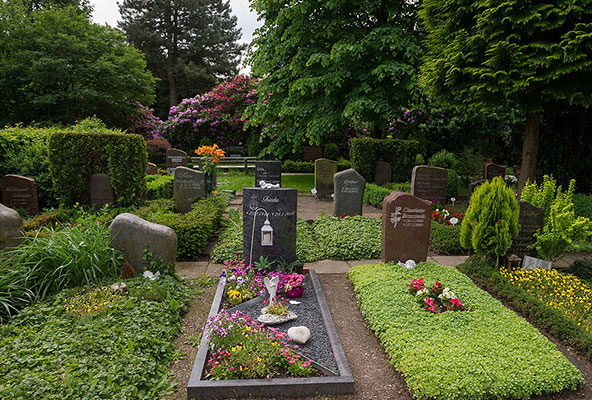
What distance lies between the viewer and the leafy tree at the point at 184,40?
109ft

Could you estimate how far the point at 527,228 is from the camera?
6.07 metres

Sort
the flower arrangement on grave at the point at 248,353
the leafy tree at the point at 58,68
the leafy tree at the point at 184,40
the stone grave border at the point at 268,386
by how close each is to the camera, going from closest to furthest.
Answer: the stone grave border at the point at 268,386 < the flower arrangement on grave at the point at 248,353 < the leafy tree at the point at 58,68 < the leafy tree at the point at 184,40

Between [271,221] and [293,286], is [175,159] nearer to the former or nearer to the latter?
[271,221]

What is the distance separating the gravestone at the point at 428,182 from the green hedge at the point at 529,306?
4482mm

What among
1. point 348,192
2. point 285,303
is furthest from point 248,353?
point 348,192

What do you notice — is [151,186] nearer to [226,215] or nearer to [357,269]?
[226,215]

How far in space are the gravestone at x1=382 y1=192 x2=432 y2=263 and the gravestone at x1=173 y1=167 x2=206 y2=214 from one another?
558cm

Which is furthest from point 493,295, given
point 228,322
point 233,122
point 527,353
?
point 233,122

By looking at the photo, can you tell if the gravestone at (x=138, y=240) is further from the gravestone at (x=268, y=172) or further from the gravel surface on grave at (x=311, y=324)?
the gravestone at (x=268, y=172)

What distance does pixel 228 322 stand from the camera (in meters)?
3.81

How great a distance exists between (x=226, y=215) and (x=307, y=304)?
5813 mm

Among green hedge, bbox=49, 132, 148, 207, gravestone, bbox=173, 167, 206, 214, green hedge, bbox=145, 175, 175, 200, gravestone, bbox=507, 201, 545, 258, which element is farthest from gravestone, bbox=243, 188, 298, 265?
green hedge, bbox=145, 175, 175, 200

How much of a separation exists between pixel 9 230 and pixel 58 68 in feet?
66.7

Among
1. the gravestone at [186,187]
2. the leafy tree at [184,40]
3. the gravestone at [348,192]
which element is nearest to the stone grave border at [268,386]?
the gravestone at [348,192]
